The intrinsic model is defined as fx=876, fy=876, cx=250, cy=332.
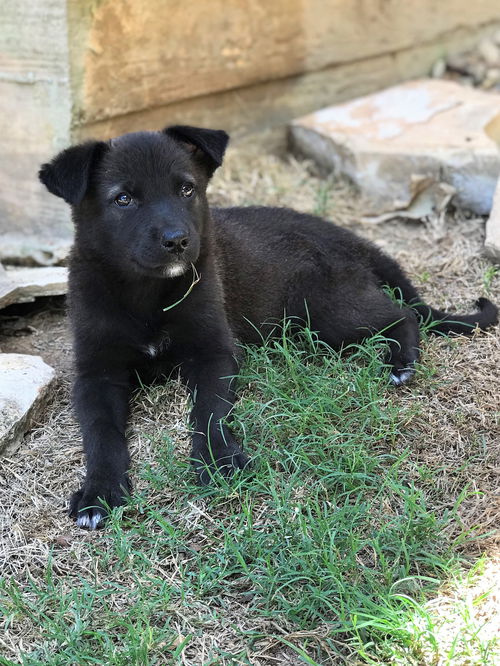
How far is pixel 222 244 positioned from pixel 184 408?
93 centimetres

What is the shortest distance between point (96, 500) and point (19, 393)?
802 mm

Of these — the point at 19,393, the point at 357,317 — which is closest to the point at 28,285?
the point at 19,393

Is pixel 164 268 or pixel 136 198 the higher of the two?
pixel 136 198

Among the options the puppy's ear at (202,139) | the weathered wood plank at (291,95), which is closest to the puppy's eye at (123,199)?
the puppy's ear at (202,139)

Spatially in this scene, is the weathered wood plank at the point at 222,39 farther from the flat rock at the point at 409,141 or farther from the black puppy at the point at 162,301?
the black puppy at the point at 162,301

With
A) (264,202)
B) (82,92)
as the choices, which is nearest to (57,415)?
(82,92)

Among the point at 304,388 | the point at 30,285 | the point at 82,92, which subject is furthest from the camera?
the point at 82,92

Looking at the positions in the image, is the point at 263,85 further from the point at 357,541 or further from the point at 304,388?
the point at 357,541

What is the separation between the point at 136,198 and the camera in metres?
3.60

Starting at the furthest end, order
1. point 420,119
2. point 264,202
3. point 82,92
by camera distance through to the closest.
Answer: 1. point 420,119
2. point 264,202
3. point 82,92

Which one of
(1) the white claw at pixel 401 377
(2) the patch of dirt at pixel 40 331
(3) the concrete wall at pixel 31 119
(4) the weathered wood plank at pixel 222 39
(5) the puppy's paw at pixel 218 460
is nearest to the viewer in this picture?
(5) the puppy's paw at pixel 218 460

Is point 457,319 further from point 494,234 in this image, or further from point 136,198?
point 136,198

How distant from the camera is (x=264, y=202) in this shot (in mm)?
6277

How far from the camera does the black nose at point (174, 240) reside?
136 inches
